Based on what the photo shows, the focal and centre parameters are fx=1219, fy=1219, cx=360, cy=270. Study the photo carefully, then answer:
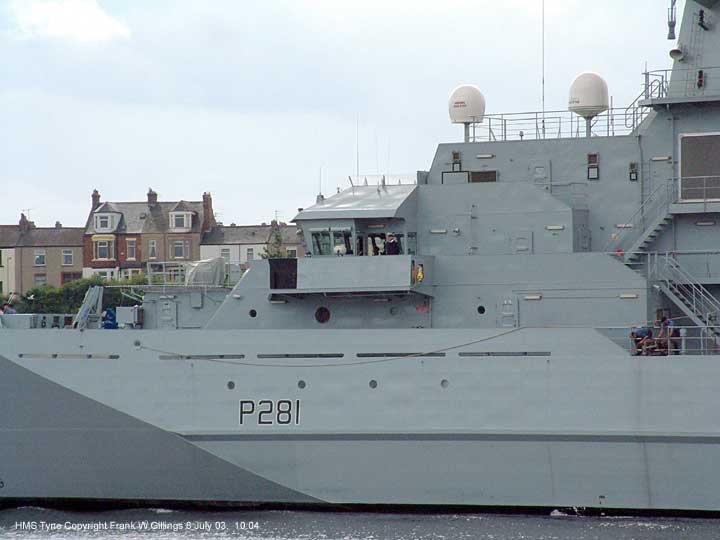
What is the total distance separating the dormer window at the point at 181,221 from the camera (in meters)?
58.2

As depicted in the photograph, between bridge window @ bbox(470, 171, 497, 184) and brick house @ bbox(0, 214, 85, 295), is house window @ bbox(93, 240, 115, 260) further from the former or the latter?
bridge window @ bbox(470, 171, 497, 184)

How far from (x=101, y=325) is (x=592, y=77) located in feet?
31.8

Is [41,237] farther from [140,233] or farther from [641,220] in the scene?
[641,220]

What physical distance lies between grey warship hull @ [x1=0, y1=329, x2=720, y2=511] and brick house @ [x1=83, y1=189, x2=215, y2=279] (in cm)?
3802

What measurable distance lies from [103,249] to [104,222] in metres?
1.35

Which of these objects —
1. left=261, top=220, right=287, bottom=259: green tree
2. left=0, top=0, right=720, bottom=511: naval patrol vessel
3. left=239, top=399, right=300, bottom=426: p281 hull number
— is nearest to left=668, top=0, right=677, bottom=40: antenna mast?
left=0, top=0, right=720, bottom=511: naval patrol vessel

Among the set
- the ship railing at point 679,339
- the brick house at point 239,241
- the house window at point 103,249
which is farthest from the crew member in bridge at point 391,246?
the house window at point 103,249

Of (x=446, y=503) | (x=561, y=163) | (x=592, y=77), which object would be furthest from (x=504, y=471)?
(x=592, y=77)

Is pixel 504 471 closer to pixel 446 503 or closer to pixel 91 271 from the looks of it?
pixel 446 503

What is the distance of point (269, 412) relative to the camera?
64.0 ft

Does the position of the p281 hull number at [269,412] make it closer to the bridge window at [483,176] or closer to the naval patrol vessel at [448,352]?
the naval patrol vessel at [448,352]

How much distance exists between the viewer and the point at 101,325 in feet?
69.5

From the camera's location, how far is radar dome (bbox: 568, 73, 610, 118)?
21688 millimetres

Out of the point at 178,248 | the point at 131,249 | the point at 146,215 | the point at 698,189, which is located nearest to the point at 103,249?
the point at 131,249
